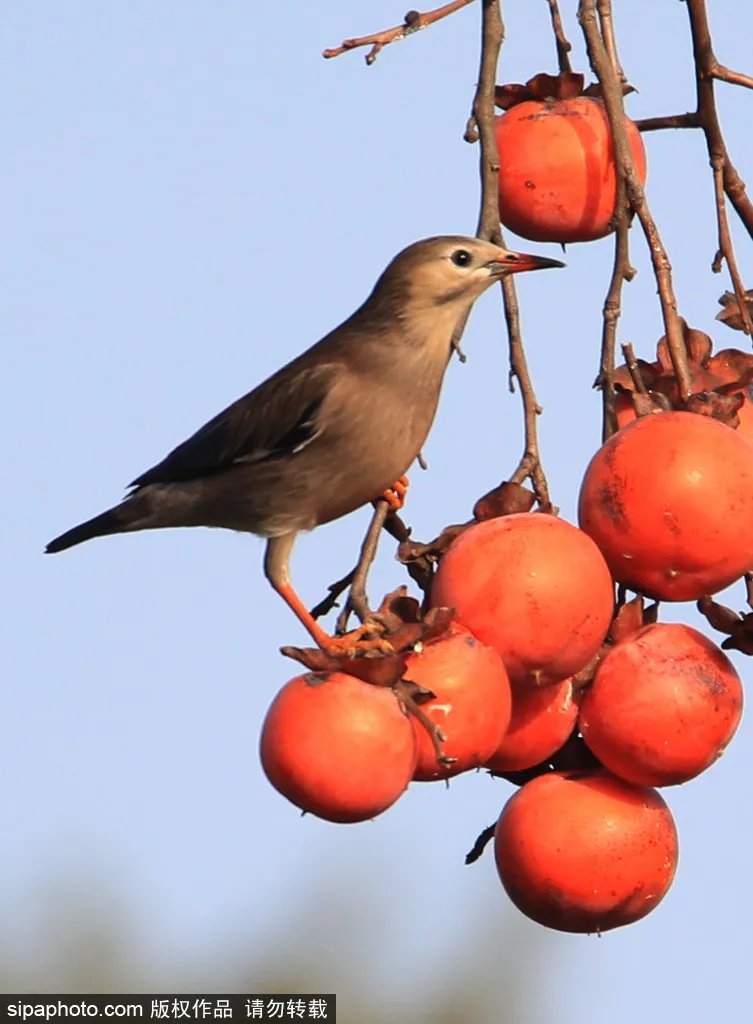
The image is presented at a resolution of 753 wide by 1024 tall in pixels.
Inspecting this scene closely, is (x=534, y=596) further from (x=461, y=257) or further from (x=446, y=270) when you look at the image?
(x=446, y=270)

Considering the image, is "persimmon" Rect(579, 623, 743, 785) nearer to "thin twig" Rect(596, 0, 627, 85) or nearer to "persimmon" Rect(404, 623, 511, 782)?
"persimmon" Rect(404, 623, 511, 782)

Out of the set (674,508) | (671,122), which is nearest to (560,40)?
(671,122)

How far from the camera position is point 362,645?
404cm

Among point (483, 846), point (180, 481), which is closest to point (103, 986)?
point (180, 481)

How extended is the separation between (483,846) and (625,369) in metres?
1.04

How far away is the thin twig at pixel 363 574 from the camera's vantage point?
425cm

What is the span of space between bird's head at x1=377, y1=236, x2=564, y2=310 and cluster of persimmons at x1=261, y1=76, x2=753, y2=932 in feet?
3.30

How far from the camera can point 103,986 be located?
75.8 feet

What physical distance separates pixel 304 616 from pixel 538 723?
3.41ft

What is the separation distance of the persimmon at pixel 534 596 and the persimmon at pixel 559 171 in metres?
1.26

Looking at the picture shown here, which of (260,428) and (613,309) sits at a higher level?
(613,309)

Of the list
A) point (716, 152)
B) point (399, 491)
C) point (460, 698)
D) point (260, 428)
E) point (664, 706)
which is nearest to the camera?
point (460, 698)

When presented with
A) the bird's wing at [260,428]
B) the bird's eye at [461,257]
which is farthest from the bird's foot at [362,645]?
the bird's wing at [260,428]

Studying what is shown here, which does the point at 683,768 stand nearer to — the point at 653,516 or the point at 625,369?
the point at 653,516
